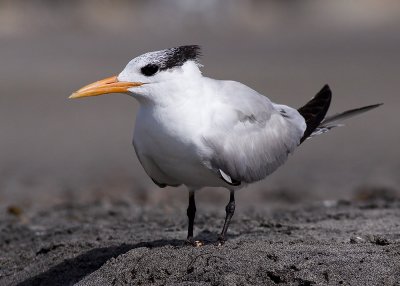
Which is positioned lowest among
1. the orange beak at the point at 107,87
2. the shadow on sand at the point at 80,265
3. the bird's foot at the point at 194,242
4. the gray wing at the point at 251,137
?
the shadow on sand at the point at 80,265

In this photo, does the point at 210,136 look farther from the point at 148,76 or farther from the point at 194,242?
the point at 194,242

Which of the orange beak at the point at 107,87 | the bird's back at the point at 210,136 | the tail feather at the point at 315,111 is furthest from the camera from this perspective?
the tail feather at the point at 315,111

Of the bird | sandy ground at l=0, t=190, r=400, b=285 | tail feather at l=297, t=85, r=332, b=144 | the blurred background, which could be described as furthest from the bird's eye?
the blurred background

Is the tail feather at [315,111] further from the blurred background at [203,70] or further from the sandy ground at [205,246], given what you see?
the blurred background at [203,70]

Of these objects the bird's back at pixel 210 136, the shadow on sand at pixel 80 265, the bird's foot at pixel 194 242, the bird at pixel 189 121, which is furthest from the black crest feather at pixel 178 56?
the shadow on sand at pixel 80 265

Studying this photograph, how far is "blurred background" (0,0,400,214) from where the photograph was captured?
11367 millimetres

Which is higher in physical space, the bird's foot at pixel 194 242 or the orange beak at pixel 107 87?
the orange beak at pixel 107 87

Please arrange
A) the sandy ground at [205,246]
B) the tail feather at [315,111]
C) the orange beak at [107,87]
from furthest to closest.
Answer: the tail feather at [315,111], the orange beak at [107,87], the sandy ground at [205,246]

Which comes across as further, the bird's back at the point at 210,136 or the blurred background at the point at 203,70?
the blurred background at the point at 203,70

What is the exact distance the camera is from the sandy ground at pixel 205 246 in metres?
5.29

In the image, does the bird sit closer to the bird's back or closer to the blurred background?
the bird's back

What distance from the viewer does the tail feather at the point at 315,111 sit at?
6832 mm

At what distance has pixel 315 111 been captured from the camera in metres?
6.97

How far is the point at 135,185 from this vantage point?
11500 millimetres
